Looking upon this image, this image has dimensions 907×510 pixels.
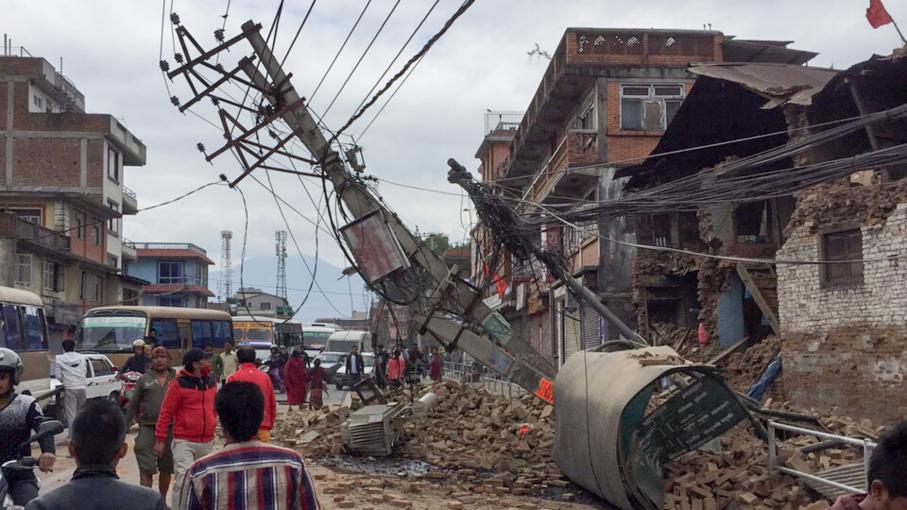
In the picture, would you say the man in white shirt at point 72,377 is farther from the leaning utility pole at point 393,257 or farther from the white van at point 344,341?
the white van at point 344,341

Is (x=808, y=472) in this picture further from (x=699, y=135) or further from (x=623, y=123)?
(x=623, y=123)

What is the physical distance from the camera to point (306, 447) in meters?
17.6

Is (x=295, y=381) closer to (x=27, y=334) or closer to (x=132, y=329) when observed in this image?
(x=132, y=329)

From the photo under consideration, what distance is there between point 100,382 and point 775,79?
15.6 meters

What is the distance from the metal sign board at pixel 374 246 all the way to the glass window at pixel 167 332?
49.5 feet

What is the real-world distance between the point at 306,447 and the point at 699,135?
41.5ft

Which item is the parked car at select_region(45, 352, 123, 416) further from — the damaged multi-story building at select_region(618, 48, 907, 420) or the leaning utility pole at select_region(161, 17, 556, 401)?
the damaged multi-story building at select_region(618, 48, 907, 420)

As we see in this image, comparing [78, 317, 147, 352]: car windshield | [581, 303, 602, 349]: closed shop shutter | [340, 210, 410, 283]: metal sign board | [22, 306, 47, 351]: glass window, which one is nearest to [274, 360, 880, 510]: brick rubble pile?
[340, 210, 410, 283]: metal sign board

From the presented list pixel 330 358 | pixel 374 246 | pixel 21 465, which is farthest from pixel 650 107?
pixel 21 465

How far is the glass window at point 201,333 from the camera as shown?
30906 mm

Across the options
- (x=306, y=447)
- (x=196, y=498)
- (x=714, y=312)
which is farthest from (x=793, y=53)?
(x=196, y=498)

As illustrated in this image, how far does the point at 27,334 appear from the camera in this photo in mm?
19172

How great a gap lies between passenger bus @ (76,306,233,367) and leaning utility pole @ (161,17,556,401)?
11.1m

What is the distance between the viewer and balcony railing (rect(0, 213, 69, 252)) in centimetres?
3941
